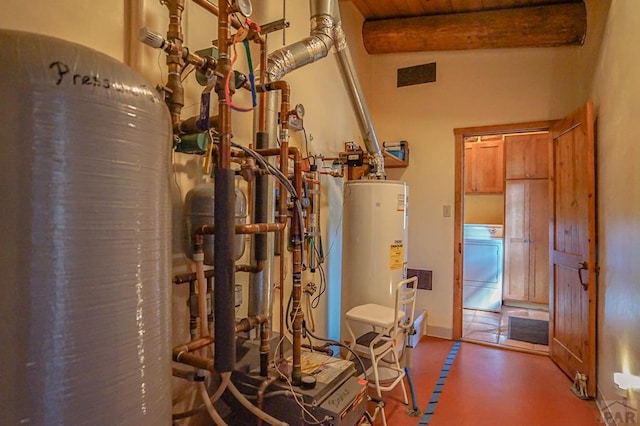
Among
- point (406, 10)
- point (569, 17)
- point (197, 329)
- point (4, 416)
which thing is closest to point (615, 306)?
point (197, 329)

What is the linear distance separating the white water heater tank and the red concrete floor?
765 millimetres

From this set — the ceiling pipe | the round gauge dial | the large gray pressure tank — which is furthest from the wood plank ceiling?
the large gray pressure tank

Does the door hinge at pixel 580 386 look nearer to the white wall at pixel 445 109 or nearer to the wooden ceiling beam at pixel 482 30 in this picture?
the white wall at pixel 445 109

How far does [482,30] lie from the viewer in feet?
11.9

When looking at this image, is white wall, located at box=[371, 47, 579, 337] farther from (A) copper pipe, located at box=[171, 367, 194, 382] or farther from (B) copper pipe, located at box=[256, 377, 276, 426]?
(A) copper pipe, located at box=[171, 367, 194, 382]

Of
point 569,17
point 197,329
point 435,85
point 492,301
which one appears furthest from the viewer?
point 492,301

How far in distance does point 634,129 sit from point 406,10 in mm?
2657

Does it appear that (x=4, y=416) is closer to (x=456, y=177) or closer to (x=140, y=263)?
(x=140, y=263)

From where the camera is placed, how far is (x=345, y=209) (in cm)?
296

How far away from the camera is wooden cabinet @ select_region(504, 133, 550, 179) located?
5.12 m

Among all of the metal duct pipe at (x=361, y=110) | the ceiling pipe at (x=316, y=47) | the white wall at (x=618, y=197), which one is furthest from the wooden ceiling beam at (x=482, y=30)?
the ceiling pipe at (x=316, y=47)

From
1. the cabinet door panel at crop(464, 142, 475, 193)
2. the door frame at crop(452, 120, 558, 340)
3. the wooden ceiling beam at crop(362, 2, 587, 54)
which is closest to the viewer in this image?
the wooden ceiling beam at crop(362, 2, 587, 54)

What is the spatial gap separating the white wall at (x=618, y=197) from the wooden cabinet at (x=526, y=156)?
2.55m

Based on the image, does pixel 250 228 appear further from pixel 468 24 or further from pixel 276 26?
pixel 468 24
